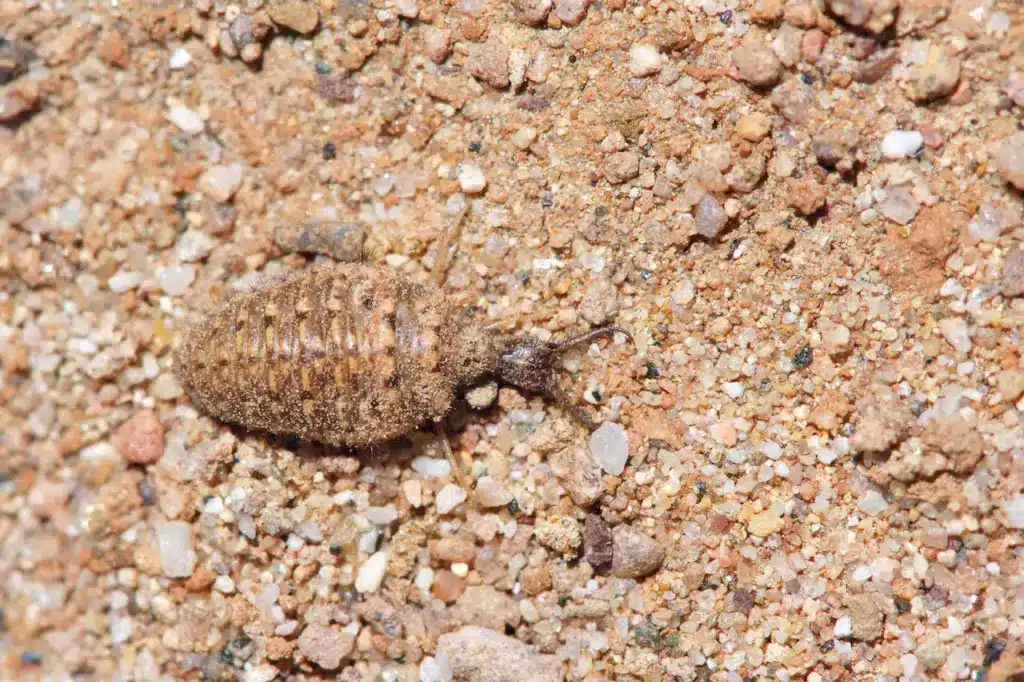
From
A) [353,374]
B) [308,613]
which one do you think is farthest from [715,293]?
[308,613]

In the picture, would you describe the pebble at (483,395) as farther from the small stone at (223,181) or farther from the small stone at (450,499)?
the small stone at (223,181)

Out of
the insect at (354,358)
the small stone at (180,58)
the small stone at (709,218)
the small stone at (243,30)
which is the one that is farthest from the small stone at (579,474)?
the small stone at (180,58)

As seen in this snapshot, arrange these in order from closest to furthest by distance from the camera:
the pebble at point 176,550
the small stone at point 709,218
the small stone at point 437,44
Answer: the small stone at point 709,218 → the small stone at point 437,44 → the pebble at point 176,550

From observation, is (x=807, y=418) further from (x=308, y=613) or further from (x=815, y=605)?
(x=308, y=613)

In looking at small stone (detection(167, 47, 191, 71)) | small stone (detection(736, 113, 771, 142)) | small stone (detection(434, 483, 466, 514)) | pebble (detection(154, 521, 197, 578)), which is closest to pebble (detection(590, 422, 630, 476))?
small stone (detection(434, 483, 466, 514))

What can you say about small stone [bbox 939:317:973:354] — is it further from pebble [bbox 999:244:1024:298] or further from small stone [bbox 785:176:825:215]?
small stone [bbox 785:176:825:215]

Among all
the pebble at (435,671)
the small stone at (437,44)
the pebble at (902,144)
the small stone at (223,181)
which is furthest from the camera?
the small stone at (223,181)

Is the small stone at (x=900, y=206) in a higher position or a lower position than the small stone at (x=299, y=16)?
lower
